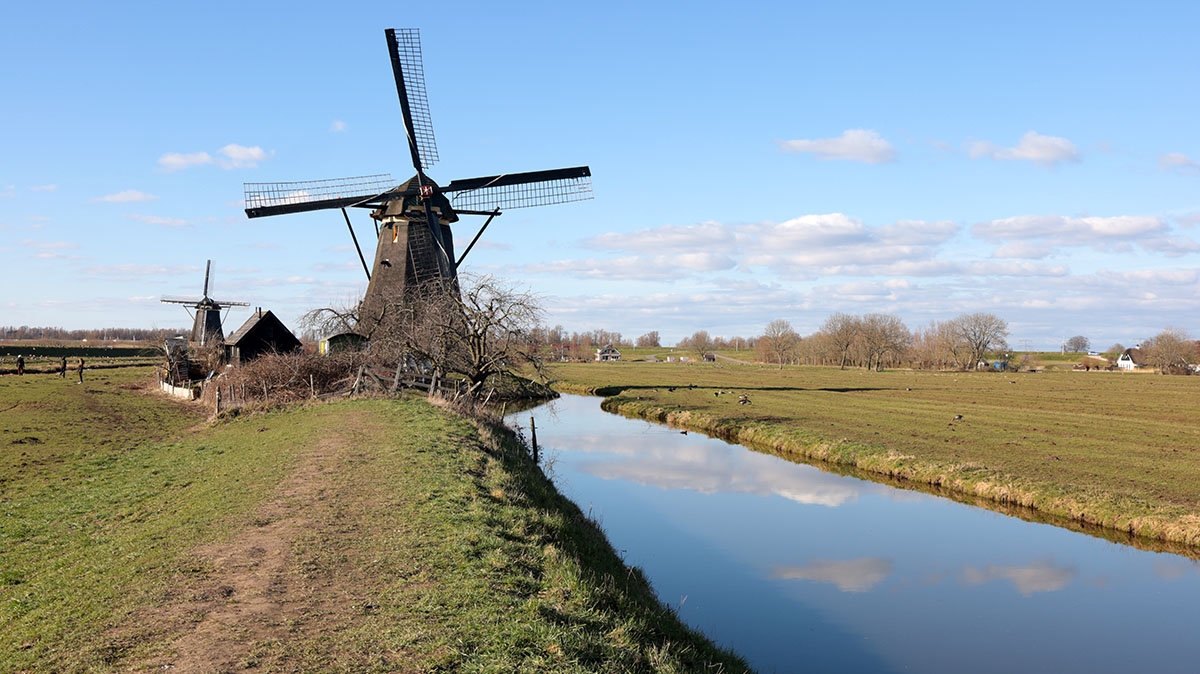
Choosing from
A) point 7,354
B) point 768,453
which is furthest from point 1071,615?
point 7,354

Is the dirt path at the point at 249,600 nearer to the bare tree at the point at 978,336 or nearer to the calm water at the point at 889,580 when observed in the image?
the calm water at the point at 889,580

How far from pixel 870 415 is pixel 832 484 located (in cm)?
1652

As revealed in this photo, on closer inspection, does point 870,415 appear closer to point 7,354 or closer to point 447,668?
point 447,668

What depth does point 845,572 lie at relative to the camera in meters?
15.4

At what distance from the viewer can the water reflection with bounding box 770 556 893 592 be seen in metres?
14.7

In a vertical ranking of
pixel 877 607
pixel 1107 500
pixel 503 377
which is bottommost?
pixel 877 607

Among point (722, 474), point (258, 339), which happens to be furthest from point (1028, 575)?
point (258, 339)

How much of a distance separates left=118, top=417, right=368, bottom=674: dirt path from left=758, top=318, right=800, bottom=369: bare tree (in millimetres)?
121678

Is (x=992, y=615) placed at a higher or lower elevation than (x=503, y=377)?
lower

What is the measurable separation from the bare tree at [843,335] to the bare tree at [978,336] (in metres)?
17.8

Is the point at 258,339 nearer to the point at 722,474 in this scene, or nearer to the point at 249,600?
the point at 722,474

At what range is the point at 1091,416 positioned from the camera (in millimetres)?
36906

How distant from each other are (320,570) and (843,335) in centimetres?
11854

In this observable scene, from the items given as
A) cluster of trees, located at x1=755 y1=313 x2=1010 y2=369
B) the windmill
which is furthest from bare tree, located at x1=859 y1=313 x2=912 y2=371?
the windmill
